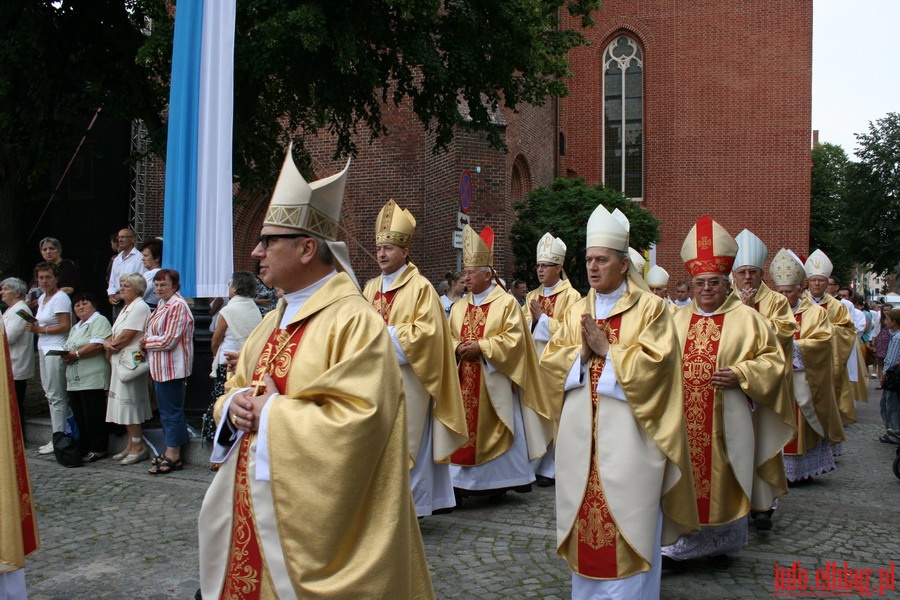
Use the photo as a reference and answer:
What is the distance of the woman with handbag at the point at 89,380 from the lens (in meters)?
8.15

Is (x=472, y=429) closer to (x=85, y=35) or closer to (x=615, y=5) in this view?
(x=85, y=35)

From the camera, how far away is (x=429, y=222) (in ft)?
59.9

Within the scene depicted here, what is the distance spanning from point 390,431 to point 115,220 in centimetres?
1605

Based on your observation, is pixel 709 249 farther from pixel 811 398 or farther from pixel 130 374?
pixel 130 374

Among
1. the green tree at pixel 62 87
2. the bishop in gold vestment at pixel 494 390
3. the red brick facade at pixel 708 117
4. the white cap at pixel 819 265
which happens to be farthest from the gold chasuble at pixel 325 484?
the red brick facade at pixel 708 117

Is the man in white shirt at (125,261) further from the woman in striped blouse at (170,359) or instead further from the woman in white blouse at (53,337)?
the woman in striped blouse at (170,359)

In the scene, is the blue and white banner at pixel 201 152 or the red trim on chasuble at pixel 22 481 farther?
the blue and white banner at pixel 201 152

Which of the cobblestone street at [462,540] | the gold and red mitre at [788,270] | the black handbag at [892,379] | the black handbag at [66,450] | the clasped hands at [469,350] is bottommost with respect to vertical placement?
the cobblestone street at [462,540]

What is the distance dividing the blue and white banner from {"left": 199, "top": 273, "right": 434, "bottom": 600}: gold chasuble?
16.0 feet

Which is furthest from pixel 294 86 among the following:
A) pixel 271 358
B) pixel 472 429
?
pixel 271 358

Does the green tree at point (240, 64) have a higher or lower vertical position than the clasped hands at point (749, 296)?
higher

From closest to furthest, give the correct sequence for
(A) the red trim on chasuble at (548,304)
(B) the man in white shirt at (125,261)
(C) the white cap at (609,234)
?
(C) the white cap at (609,234)
(A) the red trim on chasuble at (548,304)
(B) the man in white shirt at (125,261)

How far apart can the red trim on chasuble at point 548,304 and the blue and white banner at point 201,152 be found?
Result: 3351 mm

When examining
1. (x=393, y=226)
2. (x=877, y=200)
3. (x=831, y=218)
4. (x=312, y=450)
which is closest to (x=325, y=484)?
(x=312, y=450)
